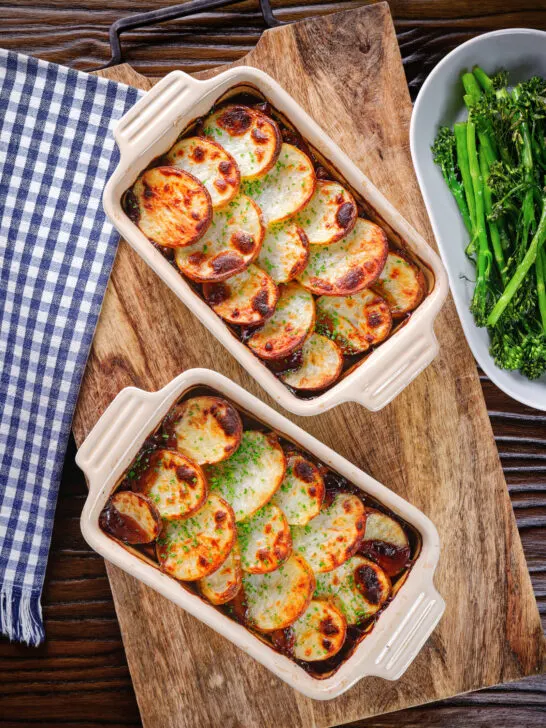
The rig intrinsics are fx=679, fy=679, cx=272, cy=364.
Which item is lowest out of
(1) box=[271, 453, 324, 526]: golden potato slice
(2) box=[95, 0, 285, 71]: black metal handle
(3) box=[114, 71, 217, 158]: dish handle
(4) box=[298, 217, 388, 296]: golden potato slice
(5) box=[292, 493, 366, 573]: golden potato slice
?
(5) box=[292, 493, 366, 573]: golden potato slice

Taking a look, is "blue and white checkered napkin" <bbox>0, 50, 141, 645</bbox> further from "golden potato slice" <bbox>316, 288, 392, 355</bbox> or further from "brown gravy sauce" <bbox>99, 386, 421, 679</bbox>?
"golden potato slice" <bbox>316, 288, 392, 355</bbox>

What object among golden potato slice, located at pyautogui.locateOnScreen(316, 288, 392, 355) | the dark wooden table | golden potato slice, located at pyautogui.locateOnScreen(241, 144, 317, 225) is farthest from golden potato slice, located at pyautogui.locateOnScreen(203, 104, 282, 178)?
golden potato slice, located at pyautogui.locateOnScreen(316, 288, 392, 355)

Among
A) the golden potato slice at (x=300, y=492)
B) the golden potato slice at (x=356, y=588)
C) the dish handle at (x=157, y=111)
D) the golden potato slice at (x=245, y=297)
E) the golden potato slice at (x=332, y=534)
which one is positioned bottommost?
the golden potato slice at (x=356, y=588)

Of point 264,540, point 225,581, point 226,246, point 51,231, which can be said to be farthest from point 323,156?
point 225,581

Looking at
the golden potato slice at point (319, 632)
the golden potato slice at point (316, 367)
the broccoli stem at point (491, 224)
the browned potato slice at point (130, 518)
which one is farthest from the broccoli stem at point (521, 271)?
the browned potato slice at point (130, 518)

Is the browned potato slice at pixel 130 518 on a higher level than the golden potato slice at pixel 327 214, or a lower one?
lower

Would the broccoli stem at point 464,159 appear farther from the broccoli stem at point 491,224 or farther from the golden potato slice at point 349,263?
the golden potato slice at point 349,263
